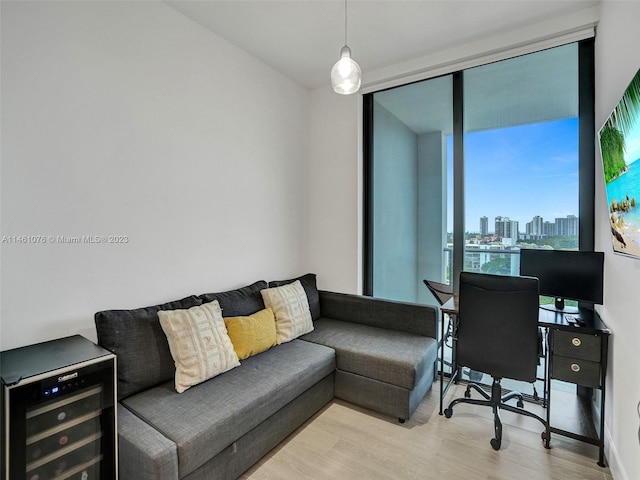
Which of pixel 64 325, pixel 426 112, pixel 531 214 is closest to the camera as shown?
pixel 64 325

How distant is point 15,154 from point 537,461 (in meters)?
3.39

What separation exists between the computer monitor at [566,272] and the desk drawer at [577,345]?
33cm

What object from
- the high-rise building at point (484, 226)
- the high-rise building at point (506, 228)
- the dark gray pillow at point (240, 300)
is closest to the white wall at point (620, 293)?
the high-rise building at point (506, 228)

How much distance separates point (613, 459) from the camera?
178 centimetres

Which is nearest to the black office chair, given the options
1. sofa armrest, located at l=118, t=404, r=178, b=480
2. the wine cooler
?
sofa armrest, located at l=118, t=404, r=178, b=480

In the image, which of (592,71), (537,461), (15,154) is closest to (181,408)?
(15,154)

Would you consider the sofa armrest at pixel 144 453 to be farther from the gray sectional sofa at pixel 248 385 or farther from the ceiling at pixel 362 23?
the ceiling at pixel 362 23

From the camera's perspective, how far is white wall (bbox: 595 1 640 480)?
1.50m

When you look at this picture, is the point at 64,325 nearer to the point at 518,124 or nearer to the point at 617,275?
the point at 617,275

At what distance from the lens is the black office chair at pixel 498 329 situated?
6.55 ft

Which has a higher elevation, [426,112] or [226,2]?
[226,2]

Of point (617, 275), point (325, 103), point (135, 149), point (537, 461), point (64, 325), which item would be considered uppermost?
point (325, 103)

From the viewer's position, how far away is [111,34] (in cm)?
195

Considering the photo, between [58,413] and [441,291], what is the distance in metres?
2.79
